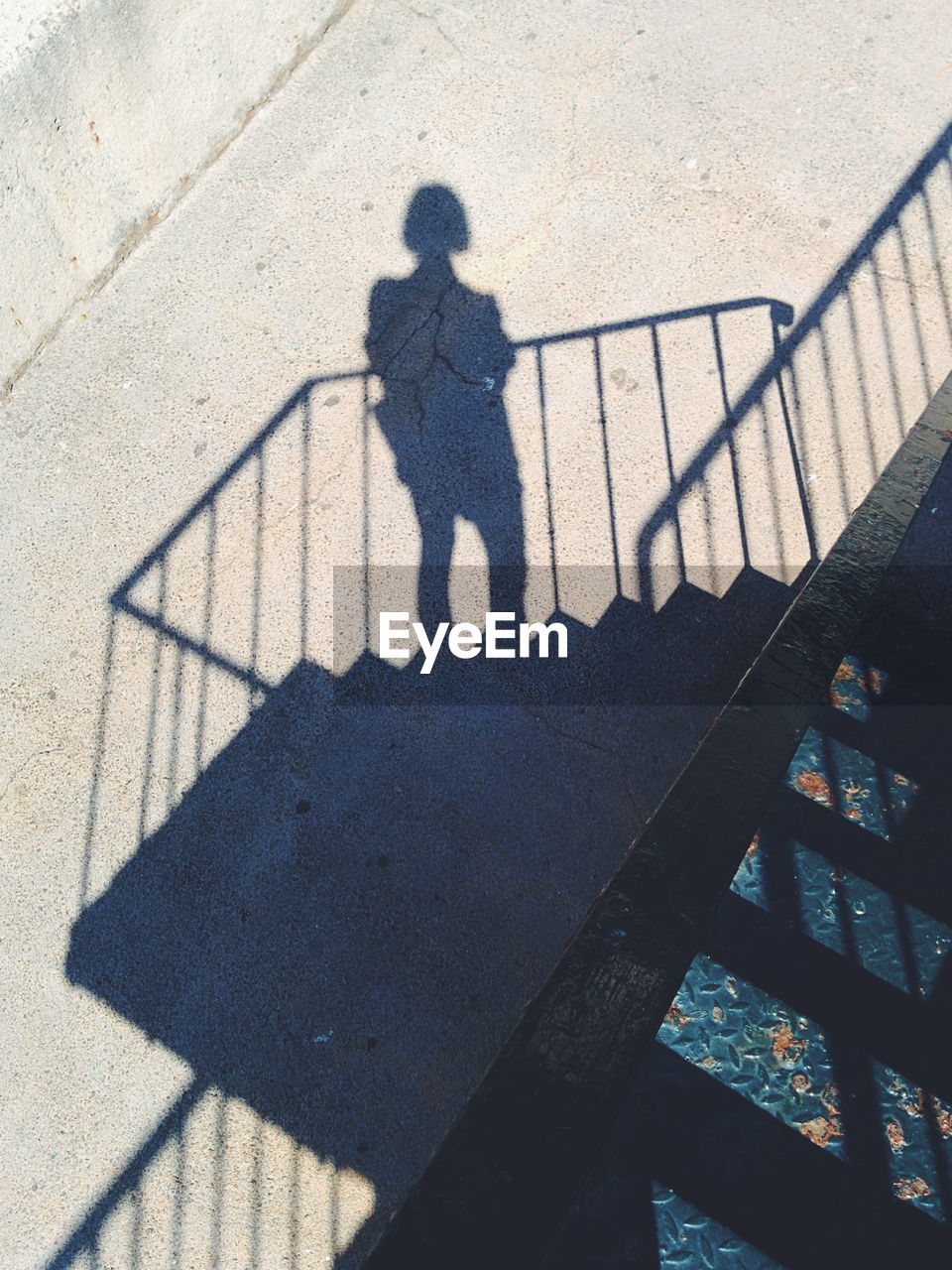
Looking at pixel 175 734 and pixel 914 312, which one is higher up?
pixel 914 312

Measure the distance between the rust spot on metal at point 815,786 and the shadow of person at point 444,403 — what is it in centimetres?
230

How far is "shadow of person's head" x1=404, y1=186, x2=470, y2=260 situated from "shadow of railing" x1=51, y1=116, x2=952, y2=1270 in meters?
1.02

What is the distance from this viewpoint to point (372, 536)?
19.1 ft

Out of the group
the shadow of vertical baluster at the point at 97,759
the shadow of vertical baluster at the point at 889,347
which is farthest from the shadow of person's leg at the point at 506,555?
the shadow of vertical baluster at the point at 889,347

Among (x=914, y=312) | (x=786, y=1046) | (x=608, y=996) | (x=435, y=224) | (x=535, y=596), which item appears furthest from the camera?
(x=435, y=224)

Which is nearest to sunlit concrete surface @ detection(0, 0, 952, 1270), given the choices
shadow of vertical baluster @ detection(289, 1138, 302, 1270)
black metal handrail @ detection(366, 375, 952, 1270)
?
shadow of vertical baluster @ detection(289, 1138, 302, 1270)

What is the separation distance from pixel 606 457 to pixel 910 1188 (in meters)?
4.01

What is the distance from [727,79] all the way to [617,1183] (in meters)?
7.01

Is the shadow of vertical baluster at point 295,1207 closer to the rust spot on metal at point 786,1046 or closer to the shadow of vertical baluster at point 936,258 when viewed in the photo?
the rust spot on metal at point 786,1046

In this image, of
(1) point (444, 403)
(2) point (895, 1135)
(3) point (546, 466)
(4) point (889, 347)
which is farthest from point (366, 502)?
(2) point (895, 1135)

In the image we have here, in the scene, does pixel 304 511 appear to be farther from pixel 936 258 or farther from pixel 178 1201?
pixel 936 258

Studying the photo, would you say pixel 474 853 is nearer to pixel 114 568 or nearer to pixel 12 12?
pixel 114 568

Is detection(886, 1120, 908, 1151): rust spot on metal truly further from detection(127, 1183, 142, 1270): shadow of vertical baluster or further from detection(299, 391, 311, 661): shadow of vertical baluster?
detection(299, 391, 311, 661): shadow of vertical baluster

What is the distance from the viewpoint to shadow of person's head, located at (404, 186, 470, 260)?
22.1ft
